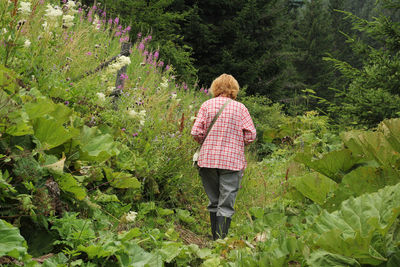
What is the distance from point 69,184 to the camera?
225 centimetres

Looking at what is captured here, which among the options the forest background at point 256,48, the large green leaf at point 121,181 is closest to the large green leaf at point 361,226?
the large green leaf at point 121,181

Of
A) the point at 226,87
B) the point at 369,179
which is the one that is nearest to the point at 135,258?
the point at 369,179

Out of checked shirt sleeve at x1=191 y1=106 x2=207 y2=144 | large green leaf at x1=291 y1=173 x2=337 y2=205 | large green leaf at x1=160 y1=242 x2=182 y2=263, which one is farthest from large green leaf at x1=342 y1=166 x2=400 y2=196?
checked shirt sleeve at x1=191 y1=106 x2=207 y2=144

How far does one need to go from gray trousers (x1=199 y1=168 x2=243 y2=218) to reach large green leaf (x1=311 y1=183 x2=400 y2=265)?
8.63 feet

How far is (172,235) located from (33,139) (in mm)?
1149

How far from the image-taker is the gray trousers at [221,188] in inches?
162

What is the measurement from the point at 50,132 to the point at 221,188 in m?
2.20

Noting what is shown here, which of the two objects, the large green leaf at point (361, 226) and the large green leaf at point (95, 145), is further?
the large green leaf at point (95, 145)

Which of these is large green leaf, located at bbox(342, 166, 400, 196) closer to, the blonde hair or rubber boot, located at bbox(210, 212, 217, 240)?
rubber boot, located at bbox(210, 212, 217, 240)

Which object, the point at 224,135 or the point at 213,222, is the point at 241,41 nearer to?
the point at 224,135

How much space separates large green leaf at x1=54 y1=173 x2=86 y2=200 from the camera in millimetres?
2209

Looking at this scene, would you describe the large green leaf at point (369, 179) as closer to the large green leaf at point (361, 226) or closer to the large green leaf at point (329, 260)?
the large green leaf at point (361, 226)

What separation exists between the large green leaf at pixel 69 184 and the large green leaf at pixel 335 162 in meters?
1.39

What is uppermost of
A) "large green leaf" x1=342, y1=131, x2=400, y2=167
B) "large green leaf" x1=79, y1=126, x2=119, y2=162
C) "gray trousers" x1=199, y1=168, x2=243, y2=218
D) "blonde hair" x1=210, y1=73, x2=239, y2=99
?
"large green leaf" x1=342, y1=131, x2=400, y2=167
